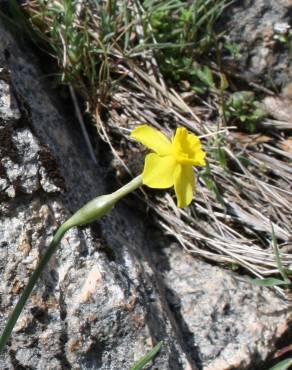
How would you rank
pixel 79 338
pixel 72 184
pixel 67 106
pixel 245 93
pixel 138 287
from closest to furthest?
pixel 79 338, pixel 138 287, pixel 72 184, pixel 67 106, pixel 245 93

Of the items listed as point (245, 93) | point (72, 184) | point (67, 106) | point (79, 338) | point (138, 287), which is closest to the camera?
point (79, 338)

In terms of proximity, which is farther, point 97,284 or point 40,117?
point 40,117

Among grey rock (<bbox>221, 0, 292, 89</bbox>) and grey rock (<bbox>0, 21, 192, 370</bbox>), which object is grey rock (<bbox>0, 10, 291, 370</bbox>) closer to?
grey rock (<bbox>0, 21, 192, 370</bbox>)

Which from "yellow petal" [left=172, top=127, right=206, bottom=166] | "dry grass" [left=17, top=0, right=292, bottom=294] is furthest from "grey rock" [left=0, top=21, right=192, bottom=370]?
"yellow petal" [left=172, top=127, right=206, bottom=166]

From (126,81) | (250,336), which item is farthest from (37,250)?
(126,81)

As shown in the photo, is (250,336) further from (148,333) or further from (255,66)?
(255,66)

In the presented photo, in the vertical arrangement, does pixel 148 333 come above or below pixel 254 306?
above
